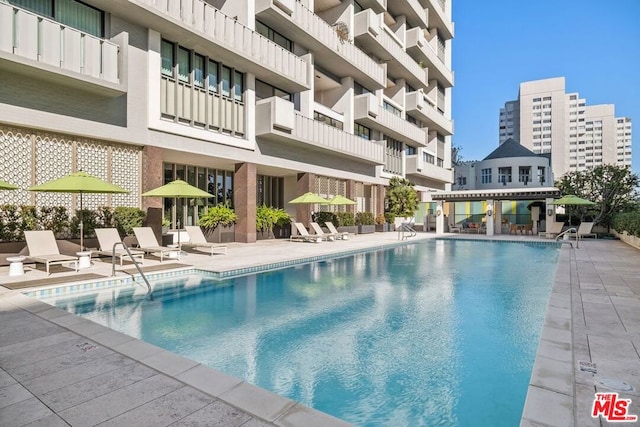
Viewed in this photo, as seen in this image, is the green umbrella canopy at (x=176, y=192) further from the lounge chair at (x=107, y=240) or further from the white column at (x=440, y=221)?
the white column at (x=440, y=221)

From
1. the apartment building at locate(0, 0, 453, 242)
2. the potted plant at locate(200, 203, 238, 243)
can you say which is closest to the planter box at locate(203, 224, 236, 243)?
the potted plant at locate(200, 203, 238, 243)

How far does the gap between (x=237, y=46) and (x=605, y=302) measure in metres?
14.0

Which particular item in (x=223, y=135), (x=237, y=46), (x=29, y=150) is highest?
(x=237, y=46)

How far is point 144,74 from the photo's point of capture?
12.1 m

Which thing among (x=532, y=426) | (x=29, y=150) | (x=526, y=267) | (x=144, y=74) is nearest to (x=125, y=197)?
(x=29, y=150)

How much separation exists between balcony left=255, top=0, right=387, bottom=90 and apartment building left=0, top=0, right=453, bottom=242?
0.09m

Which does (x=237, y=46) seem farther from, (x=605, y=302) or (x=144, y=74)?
(x=605, y=302)

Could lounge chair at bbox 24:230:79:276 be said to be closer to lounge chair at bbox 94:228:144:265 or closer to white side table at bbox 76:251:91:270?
white side table at bbox 76:251:91:270

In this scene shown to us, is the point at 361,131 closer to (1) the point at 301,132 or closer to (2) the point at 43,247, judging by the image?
(1) the point at 301,132

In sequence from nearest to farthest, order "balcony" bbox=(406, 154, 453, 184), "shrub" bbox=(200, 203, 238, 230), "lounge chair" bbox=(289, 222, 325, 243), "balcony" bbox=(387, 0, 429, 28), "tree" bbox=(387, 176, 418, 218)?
"shrub" bbox=(200, 203, 238, 230) → "lounge chair" bbox=(289, 222, 325, 243) → "tree" bbox=(387, 176, 418, 218) → "balcony" bbox=(387, 0, 429, 28) → "balcony" bbox=(406, 154, 453, 184)

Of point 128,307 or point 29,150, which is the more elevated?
point 29,150

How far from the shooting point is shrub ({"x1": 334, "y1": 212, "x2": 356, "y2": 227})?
22.2 meters

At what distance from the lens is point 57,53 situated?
9648 mm

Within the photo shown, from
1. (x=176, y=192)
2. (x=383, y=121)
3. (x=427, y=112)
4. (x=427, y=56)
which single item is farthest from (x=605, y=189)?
(x=176, y=192)
